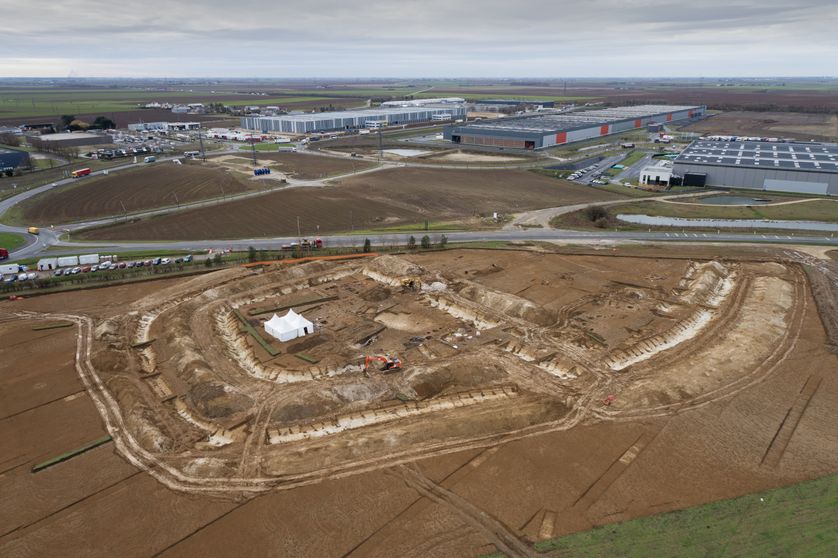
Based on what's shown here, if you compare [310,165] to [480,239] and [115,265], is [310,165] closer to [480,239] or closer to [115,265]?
[480,239]

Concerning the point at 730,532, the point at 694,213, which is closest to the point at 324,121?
the point at 694,213

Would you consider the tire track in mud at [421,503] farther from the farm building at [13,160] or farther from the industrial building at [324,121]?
the industrial building at [324,121]

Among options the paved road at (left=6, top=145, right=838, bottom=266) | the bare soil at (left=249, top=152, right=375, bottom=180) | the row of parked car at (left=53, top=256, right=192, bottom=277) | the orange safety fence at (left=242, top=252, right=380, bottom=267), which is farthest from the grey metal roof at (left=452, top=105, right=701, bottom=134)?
the row of parked car at (left=53, top=256, right=192, bottom=277)

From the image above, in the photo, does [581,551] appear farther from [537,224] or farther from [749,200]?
[749,200]

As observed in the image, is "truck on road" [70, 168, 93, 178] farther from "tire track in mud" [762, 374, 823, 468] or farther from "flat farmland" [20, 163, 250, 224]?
"tire track in mud" [762, 374, 823, 468]

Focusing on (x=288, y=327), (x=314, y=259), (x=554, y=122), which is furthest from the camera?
(x=554, y=122)

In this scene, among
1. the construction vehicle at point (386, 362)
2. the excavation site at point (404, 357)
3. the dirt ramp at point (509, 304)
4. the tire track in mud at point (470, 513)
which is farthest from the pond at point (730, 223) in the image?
the tire track in mud at point (470, 513)
